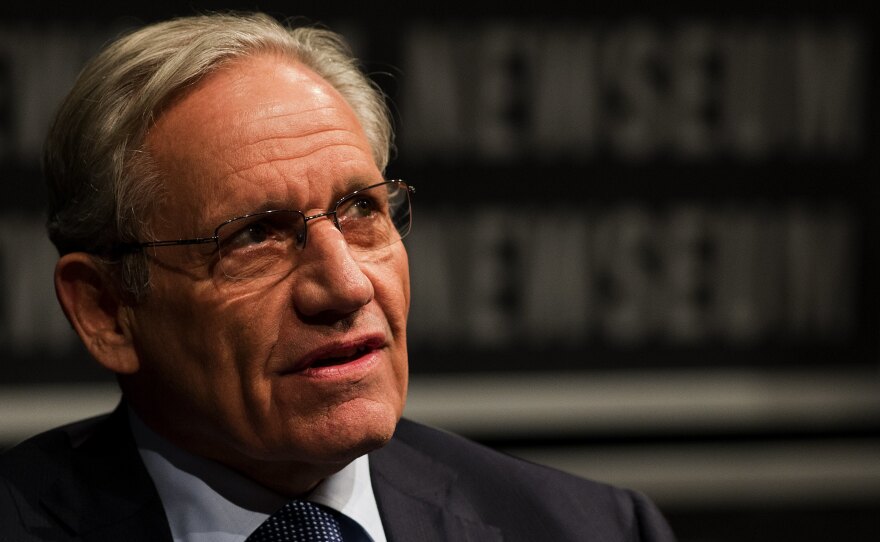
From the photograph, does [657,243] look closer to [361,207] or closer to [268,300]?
[361,207]

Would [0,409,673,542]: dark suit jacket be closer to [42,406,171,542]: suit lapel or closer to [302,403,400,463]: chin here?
[42,406,171,542]: suit lapel

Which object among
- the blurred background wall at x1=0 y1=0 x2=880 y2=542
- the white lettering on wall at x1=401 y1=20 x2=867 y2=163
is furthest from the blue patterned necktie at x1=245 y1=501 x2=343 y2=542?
A: the white lettering on wall at x1=401 y1=20 x2=867 y2=163

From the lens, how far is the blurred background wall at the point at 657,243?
3.13 m

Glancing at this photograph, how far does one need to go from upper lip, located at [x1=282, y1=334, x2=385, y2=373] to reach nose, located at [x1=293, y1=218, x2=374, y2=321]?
4 cm

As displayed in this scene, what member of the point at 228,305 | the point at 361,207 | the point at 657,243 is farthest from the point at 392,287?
the point at 657,243

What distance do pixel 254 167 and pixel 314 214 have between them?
0.10m

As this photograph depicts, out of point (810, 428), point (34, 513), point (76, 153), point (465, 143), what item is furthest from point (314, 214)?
point (810, 428)

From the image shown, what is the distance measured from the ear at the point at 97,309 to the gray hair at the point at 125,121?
29 millimetres

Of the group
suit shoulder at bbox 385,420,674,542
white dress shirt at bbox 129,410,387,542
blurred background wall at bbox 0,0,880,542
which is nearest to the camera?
white dress shirt at bbox 129,410,387,542

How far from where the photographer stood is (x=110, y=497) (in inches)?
59.9

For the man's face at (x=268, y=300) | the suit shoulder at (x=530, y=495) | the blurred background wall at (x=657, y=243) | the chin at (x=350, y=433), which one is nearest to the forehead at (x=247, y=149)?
the man's face at (x=268, y=300)

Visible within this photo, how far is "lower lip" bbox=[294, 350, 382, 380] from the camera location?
4.66 ft

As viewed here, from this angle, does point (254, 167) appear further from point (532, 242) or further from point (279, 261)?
point (532, 242)

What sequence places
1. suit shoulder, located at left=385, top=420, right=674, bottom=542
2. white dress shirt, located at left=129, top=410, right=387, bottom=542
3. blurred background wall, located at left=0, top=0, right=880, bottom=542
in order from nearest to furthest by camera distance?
white dress shirt, located at left=129, top=410, right=387, bottom=542 → suit shoulder, located at left=385, top=420, right=674, bottom=542 → blurred background wall, located at left=0, top=0, right=880, bottom=542
